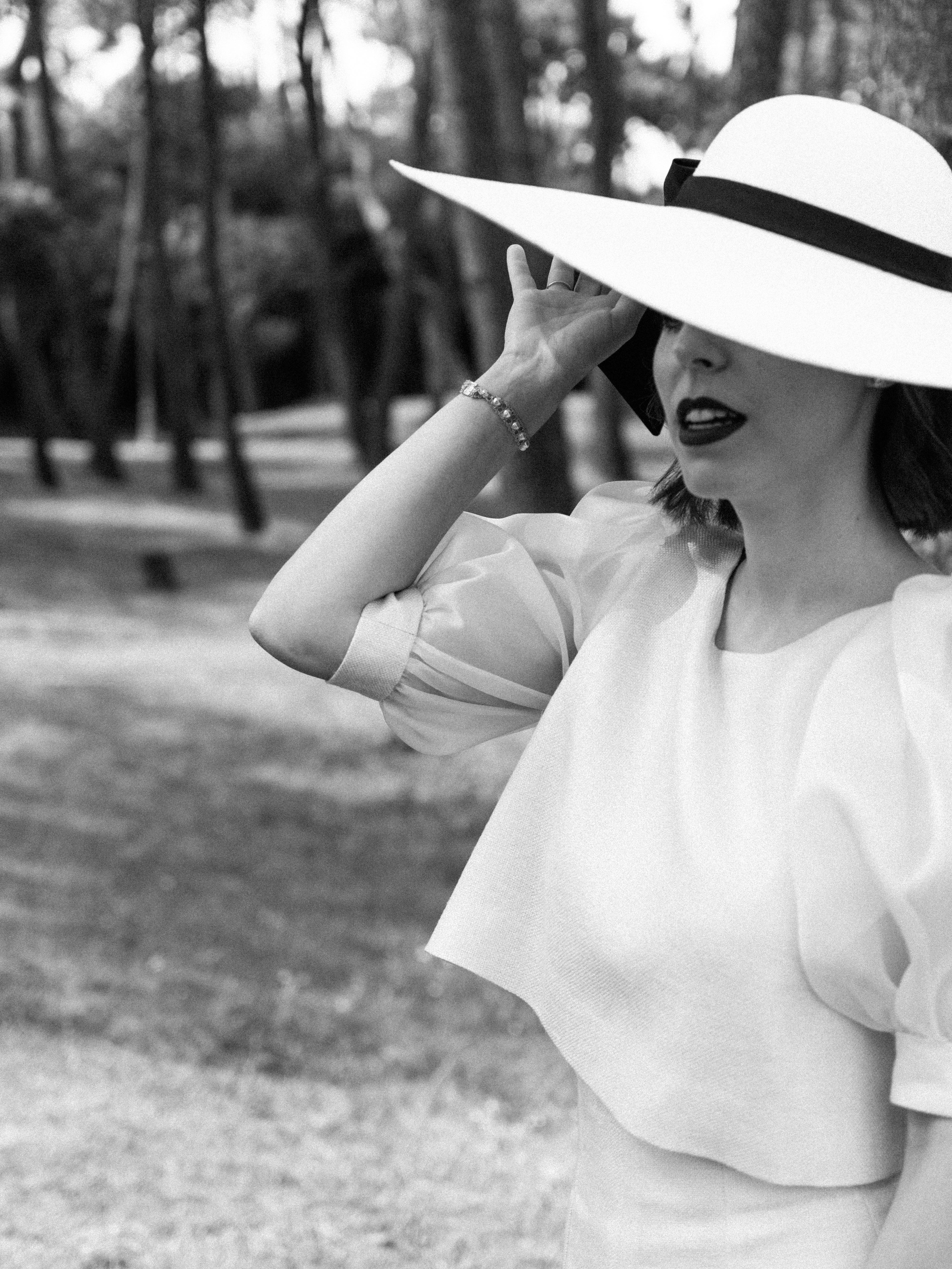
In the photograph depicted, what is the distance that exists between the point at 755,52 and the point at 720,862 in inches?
195

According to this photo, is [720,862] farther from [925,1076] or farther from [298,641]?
[298,641]

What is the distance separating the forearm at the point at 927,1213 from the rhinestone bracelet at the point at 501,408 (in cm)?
92

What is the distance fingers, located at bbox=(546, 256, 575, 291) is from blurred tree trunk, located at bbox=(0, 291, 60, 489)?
22119mm

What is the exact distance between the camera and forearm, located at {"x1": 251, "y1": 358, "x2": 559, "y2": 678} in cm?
204

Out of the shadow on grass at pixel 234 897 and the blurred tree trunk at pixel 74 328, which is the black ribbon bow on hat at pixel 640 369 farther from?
the blurred tree trunk at pixel 74 328

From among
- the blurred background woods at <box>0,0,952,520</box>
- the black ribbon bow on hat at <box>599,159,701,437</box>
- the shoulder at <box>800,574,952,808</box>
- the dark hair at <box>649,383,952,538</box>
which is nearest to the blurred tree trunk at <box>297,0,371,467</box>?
the blurred background woods at <box>0,0,952,520</box>

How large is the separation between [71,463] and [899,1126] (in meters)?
26.9

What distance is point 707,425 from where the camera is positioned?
1.77 meters

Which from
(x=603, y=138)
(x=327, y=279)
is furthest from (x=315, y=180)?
(x=603, y=138)

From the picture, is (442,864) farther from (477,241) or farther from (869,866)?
(869,866)

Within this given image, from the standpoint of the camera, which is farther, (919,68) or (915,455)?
(919,68)

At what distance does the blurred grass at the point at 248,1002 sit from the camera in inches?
169

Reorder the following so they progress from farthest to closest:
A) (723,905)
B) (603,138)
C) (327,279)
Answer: (327,279), (603,138), (723,905)

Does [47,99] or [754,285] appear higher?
[754,285]
